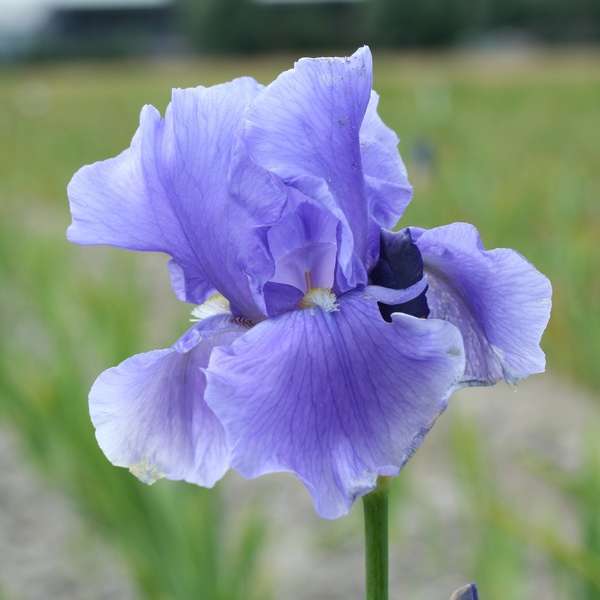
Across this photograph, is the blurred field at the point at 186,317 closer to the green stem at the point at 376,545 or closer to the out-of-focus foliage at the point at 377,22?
the green stem at the point at 376,545

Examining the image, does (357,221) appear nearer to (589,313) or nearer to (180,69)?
(589,313)

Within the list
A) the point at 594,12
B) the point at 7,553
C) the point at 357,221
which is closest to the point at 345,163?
the point at 357,221

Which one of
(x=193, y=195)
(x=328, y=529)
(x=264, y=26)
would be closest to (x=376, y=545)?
(x=193, y=195)

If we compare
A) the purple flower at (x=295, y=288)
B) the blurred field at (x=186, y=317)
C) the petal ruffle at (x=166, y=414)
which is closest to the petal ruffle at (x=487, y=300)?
the purple flower at (x=295, y=288)

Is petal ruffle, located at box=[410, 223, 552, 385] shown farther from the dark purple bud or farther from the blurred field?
the blurred field

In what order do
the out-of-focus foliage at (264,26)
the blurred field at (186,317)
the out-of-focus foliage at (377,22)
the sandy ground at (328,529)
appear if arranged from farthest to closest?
the out-of-focus foliage at (264,26) → the out-of-focus foliage at (377,22) → the sandy ground at (328,529) → the blurred field at (186,317)

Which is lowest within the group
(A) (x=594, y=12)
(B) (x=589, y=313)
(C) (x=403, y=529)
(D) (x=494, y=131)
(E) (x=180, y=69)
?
(A) (x=594, y=12)
